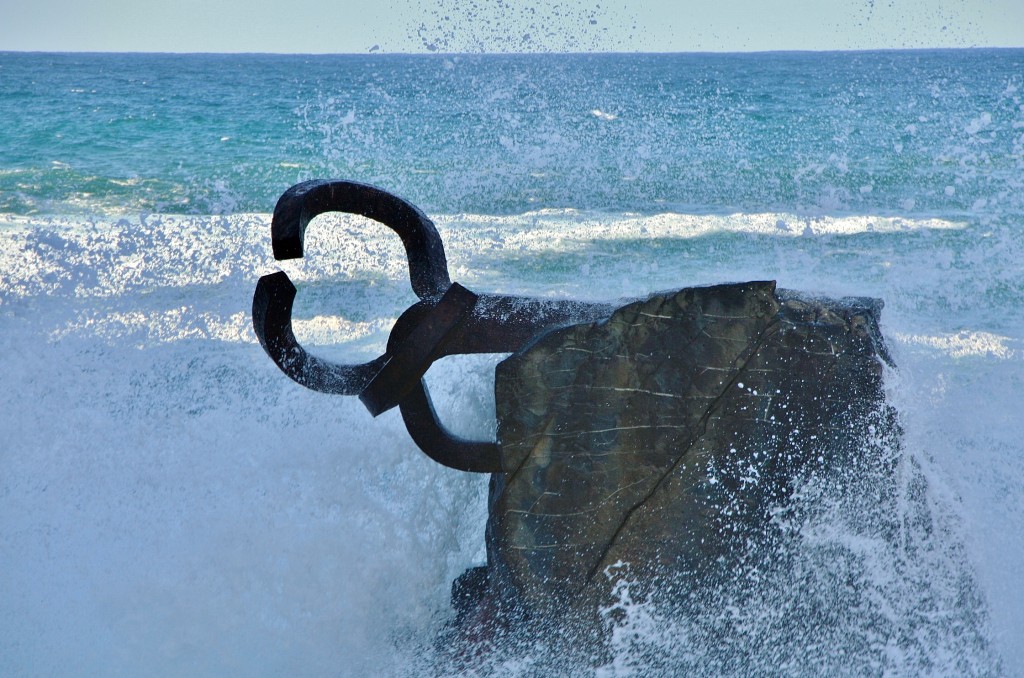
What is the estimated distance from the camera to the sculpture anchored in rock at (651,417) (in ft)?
7.42

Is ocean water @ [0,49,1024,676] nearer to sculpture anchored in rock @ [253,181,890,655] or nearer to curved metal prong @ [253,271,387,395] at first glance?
sculpture anchored in rock @ [253,181,890,655]

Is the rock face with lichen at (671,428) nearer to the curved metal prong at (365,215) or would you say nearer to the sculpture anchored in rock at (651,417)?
the sculpture anchored in rock at (651,417)

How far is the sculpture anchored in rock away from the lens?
226 centimetres

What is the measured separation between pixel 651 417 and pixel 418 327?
0.64 meters

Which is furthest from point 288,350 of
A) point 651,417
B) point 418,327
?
point 651,417

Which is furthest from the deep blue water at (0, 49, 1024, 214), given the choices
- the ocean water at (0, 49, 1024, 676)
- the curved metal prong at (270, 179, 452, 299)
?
the curved metal prong at (270, 179, 452, 299)

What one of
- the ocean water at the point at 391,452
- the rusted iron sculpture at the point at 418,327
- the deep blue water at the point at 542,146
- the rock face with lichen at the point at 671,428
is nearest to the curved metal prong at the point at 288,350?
the rusted iron sculpture at the point at 418,327

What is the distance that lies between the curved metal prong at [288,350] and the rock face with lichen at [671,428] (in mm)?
371

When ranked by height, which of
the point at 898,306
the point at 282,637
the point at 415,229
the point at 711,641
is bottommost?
the point at 282,637

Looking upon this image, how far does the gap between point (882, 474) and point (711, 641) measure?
63 centimetres

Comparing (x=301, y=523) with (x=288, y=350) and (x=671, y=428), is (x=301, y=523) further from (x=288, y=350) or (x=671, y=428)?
(x=671, y=428)

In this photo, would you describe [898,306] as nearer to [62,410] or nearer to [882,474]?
[882,474]

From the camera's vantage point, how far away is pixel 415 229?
88.0 inches

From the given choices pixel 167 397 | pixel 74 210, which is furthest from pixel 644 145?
pixel 167 397
